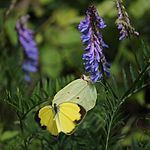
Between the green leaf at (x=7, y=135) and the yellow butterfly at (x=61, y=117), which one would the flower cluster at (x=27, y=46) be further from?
the yellow butterfly at (x=61, y=117)

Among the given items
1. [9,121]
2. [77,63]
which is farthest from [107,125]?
[77,63]

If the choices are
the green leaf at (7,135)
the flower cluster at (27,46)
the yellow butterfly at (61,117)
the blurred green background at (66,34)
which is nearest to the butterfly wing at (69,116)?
the yellow butterfly at (61,117)

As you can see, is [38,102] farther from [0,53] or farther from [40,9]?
[40,9]

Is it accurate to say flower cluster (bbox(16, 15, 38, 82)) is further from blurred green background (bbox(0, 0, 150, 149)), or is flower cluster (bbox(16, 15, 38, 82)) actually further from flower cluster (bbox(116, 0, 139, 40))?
flower cluster (bbox(116, 0, 139, 40))

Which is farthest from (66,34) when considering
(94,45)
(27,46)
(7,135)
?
(94,45)

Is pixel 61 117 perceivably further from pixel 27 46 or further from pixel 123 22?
pixel 27 46
